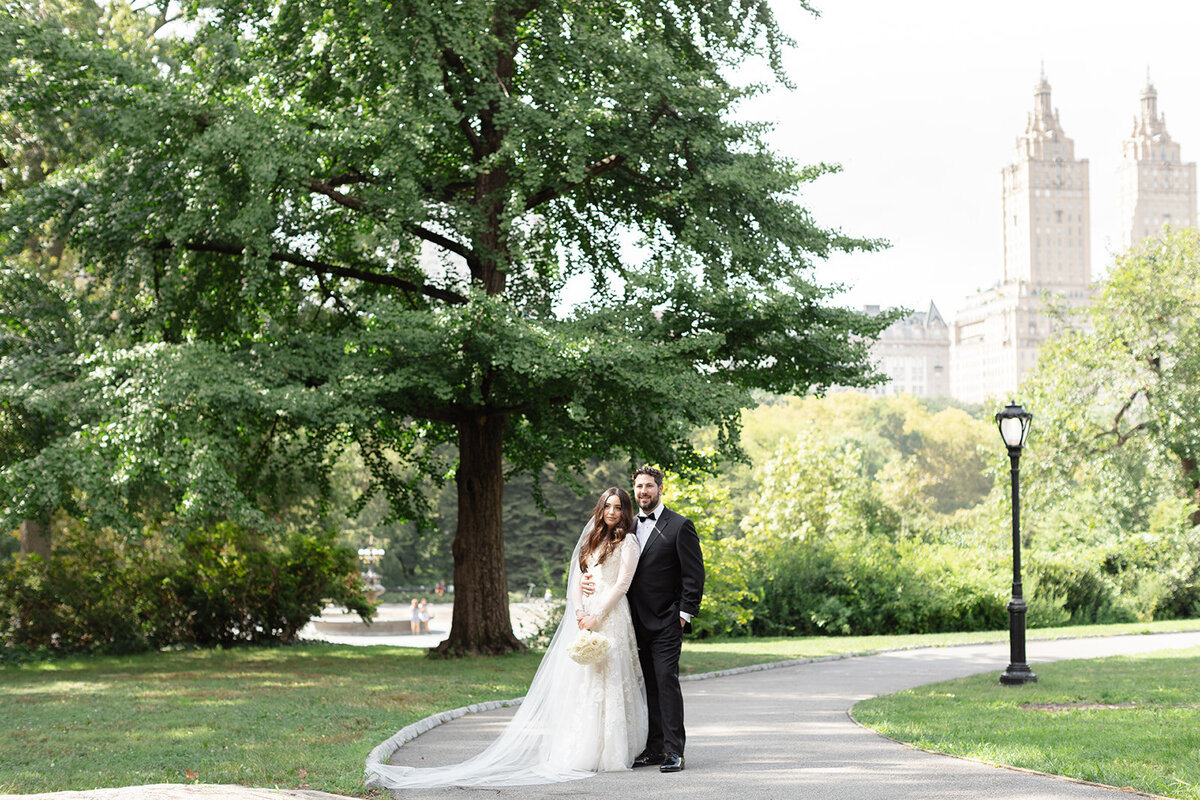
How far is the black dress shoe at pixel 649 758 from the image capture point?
787 centimetres

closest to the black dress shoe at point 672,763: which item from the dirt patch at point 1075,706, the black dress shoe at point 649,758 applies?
the black dress shoe at point 649,758

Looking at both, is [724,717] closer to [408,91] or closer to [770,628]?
[408,91]

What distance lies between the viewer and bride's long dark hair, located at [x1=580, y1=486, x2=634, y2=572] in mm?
7980

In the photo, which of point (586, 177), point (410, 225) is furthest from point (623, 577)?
point (586, 177)

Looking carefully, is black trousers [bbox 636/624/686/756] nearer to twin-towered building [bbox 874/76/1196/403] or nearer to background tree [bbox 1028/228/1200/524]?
background tree [bbox 1028/228/1200/524]

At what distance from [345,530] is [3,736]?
5274 cm

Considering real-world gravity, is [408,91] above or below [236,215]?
above

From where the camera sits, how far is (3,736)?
9.37 metres

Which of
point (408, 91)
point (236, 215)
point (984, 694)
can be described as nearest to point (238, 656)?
point (236, 215)

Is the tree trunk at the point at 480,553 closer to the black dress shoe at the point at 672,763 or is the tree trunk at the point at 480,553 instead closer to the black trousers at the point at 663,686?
the black trousers at the point at 663,686

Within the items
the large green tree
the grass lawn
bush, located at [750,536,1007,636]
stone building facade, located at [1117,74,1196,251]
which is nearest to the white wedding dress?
the grass lawn

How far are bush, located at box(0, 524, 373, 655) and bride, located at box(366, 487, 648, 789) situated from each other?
1483 centimetres

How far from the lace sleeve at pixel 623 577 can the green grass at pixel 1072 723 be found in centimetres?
263

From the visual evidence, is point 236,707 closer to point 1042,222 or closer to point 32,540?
point 32,540
